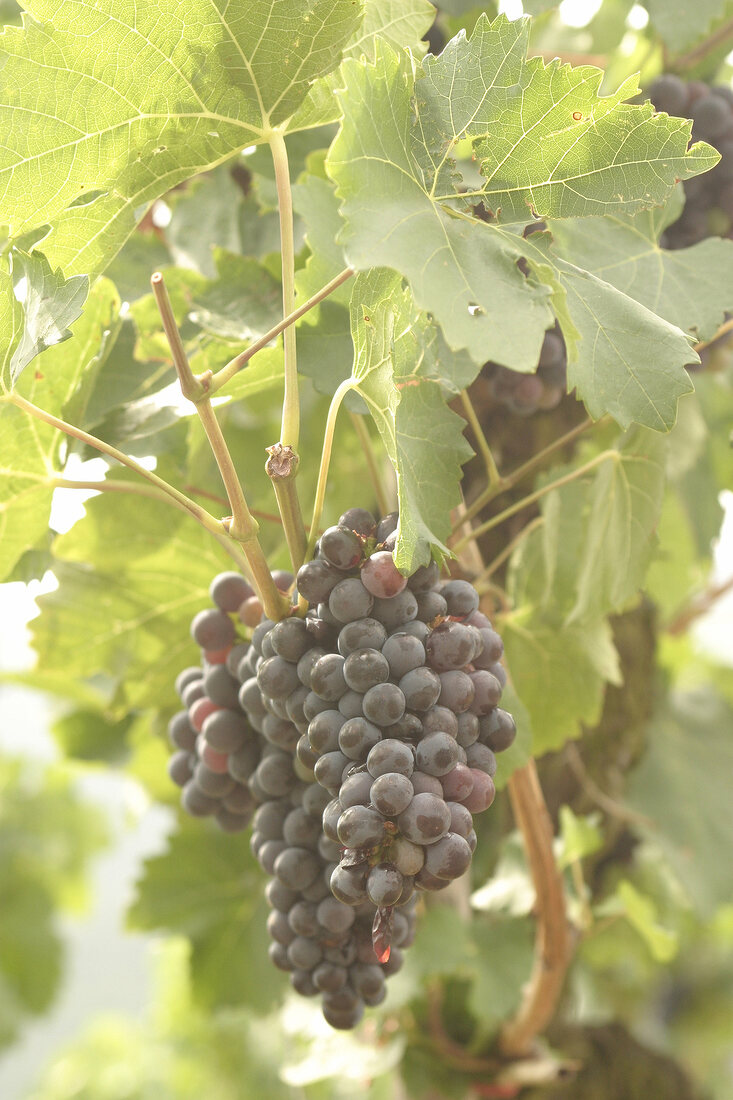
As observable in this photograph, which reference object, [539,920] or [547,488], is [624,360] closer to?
[547,488]

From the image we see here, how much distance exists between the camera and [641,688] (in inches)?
46.1

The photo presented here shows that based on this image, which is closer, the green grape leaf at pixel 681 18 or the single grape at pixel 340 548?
the single grape at pixel 340 548

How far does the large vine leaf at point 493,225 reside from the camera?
0.41 m

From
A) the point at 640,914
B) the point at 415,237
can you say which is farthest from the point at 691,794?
the point at 415,237

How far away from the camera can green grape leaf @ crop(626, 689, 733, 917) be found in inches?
42.0

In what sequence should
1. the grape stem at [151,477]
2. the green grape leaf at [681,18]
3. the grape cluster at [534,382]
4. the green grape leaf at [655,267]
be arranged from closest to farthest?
1. the grape stem at [151,477]
2. the green grape leaf at [655,267]
3. the grape cluster at [534,382]
4. the green grape leaf at [681,18]

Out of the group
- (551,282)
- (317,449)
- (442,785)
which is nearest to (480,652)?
(442,785)

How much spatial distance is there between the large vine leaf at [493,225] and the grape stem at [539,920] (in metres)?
0.35

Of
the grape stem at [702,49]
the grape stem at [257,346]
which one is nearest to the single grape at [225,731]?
the grape stem at [257,346]

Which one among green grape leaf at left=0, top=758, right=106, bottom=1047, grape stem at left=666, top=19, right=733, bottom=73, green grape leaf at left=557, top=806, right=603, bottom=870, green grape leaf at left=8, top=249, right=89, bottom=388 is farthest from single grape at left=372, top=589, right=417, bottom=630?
green grape leaf at left=0, top=758, right=106, bottom=1047

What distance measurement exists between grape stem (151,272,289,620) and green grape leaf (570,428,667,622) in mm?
259

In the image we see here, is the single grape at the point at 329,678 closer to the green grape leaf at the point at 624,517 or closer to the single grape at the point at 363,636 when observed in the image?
the single grape at the point at 363,636

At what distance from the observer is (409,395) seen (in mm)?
469

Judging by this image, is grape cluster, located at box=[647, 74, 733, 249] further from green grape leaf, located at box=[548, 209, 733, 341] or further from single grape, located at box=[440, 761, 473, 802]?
single grape, located at box=[440, 761, 473, 802]
